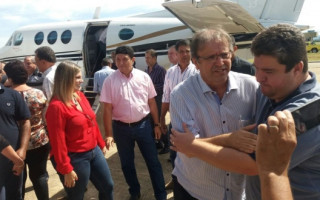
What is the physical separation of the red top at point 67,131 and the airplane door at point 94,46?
834cm

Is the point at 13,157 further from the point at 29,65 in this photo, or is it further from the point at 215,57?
the point at 29,65

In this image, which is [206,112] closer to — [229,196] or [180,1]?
[229,196]

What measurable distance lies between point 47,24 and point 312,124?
510 inches

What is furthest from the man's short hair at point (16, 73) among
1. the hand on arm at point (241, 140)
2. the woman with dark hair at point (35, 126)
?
the hand on arm at point (241, 140)

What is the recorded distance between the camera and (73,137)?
9.38 feet

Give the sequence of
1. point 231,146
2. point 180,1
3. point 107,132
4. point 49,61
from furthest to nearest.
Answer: point 180,1
point 49,61
point 107,132
point 231,146

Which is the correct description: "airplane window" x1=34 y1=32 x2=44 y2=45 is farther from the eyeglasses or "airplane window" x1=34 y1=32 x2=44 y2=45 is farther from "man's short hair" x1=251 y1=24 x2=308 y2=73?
"man's short hair" x1=251 y1=24 x2=308 y2=73

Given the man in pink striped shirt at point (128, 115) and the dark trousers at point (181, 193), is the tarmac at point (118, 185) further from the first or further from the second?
the dark trousers at point (181, 193)

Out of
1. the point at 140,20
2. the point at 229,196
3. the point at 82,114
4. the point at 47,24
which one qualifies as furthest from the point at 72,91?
the point at 47,24

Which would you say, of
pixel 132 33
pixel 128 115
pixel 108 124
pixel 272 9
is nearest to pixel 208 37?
pixel 128 115

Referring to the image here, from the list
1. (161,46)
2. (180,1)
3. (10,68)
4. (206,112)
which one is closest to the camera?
(206,112)

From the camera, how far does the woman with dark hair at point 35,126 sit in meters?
3.38

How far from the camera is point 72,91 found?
2.91 metres

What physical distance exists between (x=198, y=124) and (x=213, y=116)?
0.38 ft
